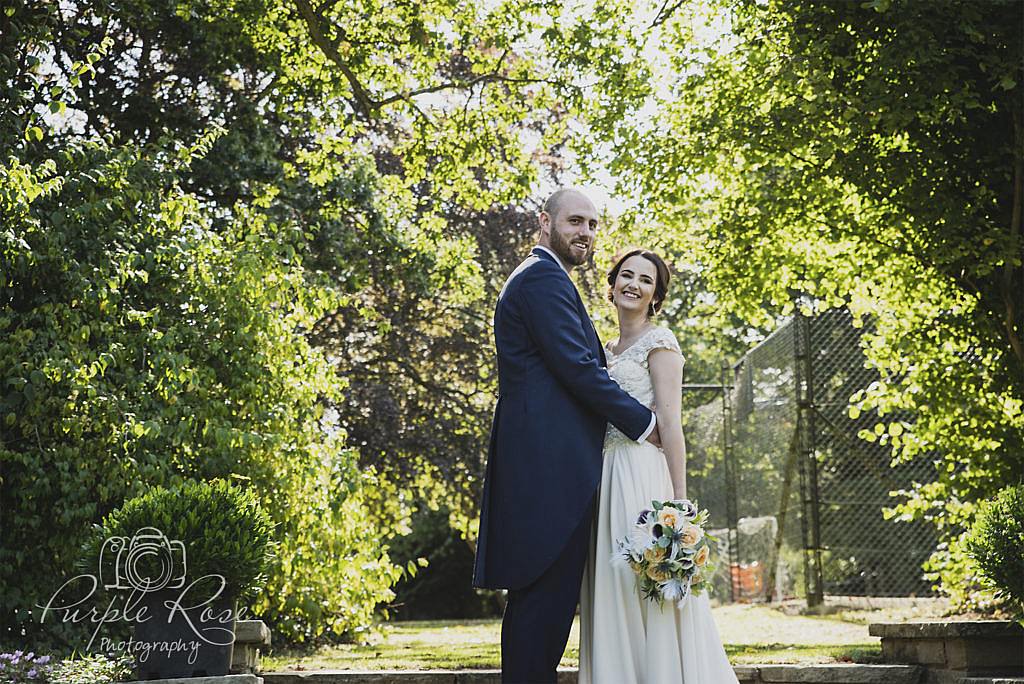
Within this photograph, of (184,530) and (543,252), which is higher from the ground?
(543,252)

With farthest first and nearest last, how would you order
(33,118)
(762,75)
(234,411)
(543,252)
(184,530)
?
(762,75), (234,411), (33,118), (184,530), (543,252)

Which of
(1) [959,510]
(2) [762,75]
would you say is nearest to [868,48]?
(2) [762,75]

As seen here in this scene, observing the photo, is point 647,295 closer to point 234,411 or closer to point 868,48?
point 234,411

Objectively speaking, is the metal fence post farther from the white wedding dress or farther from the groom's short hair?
the groom's short hair

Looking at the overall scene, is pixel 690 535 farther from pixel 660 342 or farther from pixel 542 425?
pixel 660 342

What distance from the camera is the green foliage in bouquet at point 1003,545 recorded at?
4.70 metres

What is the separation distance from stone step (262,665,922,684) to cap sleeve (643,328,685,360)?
187 cm

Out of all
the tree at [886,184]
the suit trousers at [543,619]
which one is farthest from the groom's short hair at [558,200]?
the tree at [886,184]

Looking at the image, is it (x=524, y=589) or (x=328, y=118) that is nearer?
(x=524, y=589)

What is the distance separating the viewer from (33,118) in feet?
20.1

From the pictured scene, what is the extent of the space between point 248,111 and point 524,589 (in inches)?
309

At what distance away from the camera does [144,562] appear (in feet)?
15.2

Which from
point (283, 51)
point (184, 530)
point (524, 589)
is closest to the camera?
point (524, 589)

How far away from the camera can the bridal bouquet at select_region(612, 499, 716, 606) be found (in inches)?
137
